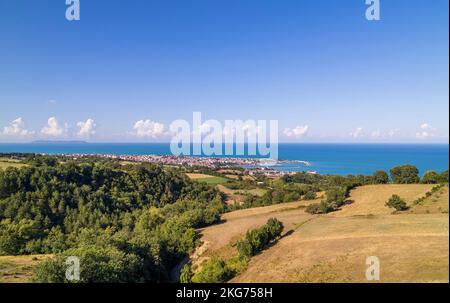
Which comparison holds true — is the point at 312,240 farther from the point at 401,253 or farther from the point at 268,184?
the point at 268,184

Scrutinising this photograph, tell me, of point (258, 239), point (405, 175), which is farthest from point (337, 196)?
point (258, 239)

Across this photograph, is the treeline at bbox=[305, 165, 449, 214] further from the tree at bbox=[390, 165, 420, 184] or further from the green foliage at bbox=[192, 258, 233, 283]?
the green foliage at bbox=[192, 258, 233, 283]

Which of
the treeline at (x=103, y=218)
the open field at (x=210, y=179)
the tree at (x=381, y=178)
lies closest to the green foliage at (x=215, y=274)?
the treeline at (x=103, y=218)

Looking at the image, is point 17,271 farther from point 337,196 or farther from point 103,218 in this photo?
point 337,196

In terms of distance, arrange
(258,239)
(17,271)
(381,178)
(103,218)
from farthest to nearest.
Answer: (103,218) → (381,178) → (258,239) → (17,271)

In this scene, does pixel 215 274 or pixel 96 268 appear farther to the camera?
pixel 215 274
